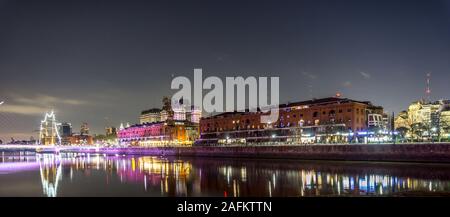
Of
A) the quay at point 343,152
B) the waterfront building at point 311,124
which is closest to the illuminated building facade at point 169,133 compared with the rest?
the waterfront building at point 311,124

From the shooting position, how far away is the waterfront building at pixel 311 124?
9375 centimetres

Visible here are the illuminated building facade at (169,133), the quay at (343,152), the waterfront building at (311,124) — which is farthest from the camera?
the illuminated building facade at (169,133)

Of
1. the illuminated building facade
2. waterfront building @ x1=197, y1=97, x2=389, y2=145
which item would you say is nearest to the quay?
waterfront building @ x1=197, y1=97, x2=389, y2=145

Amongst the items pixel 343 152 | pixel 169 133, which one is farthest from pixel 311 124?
pixel 169 133

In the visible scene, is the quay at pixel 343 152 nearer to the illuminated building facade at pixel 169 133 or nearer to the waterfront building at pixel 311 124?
the waterfront building at pixel 311 124

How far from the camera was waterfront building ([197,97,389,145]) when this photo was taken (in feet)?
308

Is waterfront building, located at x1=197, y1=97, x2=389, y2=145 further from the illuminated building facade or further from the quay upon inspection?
the illuminated building facade

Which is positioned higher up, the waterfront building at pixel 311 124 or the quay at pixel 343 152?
the waterfront building at pixel 311 124

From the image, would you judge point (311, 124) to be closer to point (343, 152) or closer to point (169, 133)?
point (343, 152)

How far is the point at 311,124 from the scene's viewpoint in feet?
338
